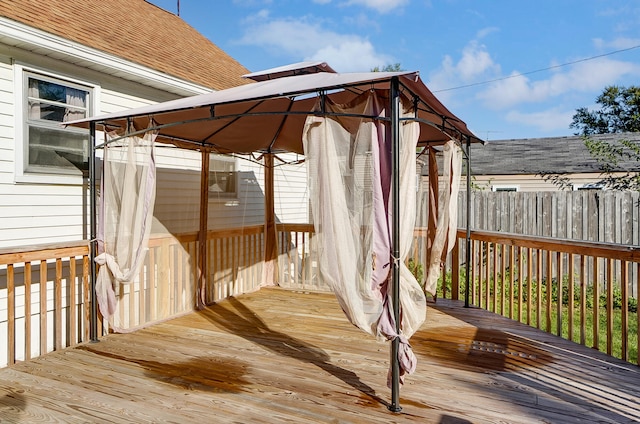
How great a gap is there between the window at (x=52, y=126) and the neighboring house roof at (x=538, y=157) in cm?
1092

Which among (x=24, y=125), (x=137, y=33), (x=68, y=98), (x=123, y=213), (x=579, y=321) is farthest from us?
(x=137, y=33)

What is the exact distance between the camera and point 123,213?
4.00 m

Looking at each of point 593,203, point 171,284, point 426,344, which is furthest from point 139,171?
point 593,203

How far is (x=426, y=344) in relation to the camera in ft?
13.2

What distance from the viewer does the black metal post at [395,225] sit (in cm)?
271

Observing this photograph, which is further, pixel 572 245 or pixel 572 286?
pixel 572 245

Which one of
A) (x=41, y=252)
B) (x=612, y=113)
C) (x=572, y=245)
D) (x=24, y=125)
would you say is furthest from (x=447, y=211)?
(x=612, y=113)

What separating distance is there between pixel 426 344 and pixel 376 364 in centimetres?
71

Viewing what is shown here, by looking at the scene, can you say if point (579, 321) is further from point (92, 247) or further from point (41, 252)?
point (41, 252)

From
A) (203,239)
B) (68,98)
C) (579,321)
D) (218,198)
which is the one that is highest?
(68,98)

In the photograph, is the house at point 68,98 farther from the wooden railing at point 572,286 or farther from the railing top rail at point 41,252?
the wooden railing at point 572,286

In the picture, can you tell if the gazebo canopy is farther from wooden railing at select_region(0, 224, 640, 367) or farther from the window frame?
wooden railing at select_region(0, 224, 640, 367)

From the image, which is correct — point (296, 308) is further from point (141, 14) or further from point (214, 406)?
point (141, 14)

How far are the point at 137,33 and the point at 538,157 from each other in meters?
11.8
